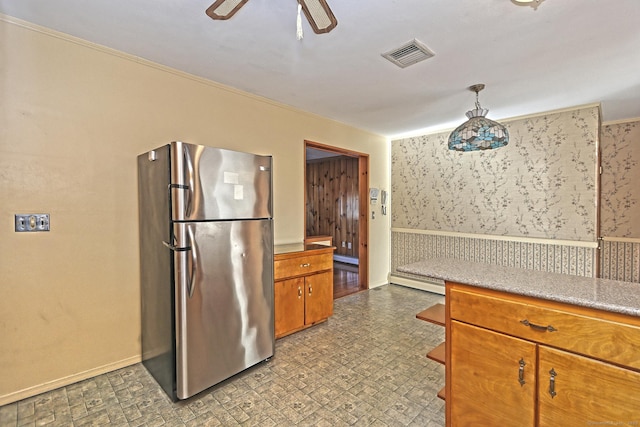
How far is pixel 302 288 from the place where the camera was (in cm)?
300

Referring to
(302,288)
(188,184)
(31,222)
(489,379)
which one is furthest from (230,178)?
(489,379)

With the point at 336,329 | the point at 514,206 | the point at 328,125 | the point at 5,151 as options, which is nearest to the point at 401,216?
the point at 514,206

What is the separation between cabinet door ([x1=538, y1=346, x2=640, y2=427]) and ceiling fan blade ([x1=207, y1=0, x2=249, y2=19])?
82.2 inches

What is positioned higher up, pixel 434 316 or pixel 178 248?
pixel 178 248

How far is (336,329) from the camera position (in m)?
3.11

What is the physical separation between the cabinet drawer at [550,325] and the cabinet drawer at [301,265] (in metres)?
1.62

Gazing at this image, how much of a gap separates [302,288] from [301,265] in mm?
239

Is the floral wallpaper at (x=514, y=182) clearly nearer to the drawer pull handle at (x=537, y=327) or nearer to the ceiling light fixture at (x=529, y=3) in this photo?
the ceiling light fixture at (x=529, y=3)

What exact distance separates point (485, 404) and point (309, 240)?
276 cm

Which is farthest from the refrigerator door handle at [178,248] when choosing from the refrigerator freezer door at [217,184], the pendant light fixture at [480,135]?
the pendant light fixture at [480,135]

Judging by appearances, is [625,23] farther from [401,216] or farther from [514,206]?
[401,216]

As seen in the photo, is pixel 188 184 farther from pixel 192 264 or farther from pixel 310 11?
pixel 310 11

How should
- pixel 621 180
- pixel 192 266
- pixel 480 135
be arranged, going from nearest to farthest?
pixel 192 266 < pixel 480 135 < pixel 621 180

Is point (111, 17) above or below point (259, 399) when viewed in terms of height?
above
